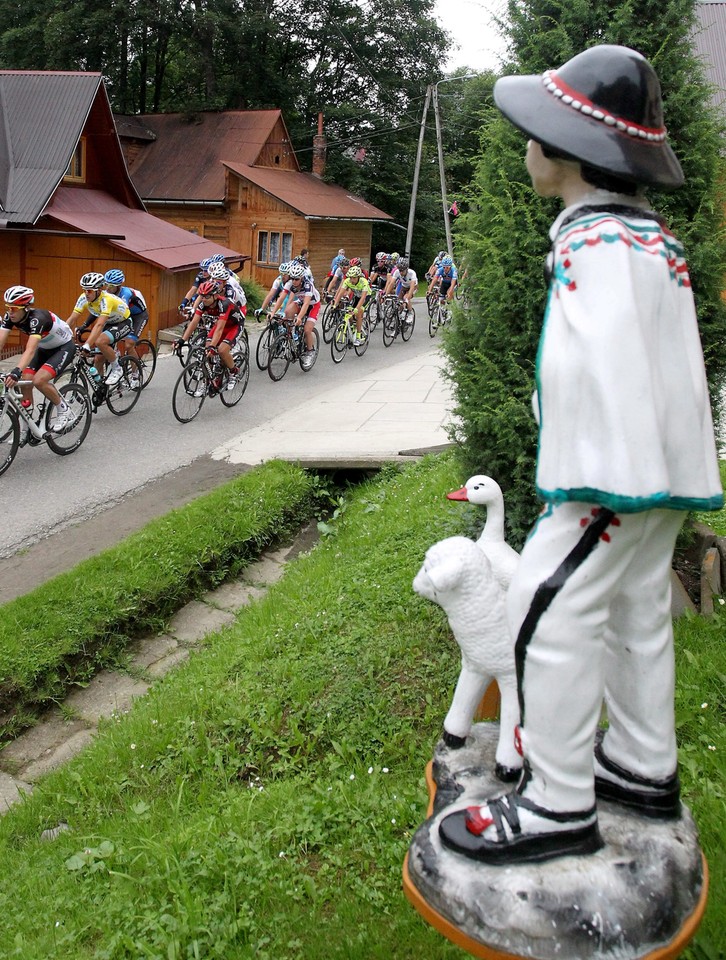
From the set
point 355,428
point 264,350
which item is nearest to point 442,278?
point 264,350

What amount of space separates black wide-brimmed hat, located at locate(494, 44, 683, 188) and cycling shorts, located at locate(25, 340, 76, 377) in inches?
370

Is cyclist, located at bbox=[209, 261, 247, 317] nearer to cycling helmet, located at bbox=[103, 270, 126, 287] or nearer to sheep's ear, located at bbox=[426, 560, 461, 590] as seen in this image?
cycling helmet, located at bbox=[103, 270, 126, 287]

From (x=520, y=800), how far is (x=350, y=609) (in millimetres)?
3635

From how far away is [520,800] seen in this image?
8.05 feet

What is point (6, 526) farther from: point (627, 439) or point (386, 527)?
point (627, 439)

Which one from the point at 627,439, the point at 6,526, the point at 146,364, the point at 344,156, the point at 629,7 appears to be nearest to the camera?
the point at 627,439

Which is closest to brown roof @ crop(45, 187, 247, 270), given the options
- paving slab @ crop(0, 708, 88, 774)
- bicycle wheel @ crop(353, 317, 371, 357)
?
bicycle wheel @ crop(353, 317, 371, 357)

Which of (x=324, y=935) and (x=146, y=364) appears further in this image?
(x=146, y=364)

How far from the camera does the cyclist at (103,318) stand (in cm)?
1288

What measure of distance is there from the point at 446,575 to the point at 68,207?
823 inches

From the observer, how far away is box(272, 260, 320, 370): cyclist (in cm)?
1680

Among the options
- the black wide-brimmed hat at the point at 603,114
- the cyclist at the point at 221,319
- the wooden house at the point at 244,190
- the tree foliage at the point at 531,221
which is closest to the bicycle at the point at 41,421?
the cyclist at the point at 221,319

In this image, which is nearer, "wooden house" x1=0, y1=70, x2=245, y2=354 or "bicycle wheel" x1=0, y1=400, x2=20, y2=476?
"bicycle wheel" x1=0, y1=400, x2=20, y2=476

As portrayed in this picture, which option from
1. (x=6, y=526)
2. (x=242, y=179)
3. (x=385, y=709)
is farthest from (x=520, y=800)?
(x=242, y=179)
